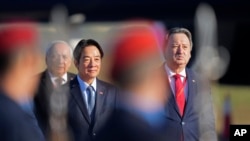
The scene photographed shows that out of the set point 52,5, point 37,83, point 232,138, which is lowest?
point 232,138

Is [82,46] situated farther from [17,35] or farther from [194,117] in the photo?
[194,117]

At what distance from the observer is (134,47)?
17.3 feet

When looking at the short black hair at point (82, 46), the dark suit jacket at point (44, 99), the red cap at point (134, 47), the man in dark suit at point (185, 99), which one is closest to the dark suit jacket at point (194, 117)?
the man in dark suit at point (185, 99)

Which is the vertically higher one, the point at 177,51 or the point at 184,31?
the point at 184,31

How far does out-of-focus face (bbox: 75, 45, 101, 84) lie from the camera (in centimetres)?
522

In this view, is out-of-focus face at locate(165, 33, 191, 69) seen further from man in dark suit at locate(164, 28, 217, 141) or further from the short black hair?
the short black hair

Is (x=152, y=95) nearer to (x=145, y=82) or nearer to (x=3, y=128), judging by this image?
(x=145, y=82)

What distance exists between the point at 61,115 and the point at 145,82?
1.53 feet

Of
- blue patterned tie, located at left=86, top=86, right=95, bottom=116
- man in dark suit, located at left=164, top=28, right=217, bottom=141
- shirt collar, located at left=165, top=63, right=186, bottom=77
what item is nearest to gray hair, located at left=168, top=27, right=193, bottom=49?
man in dark suit, located at left=164, top=28, right=217, bottom=141

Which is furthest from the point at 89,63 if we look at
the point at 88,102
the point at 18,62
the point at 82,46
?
the point at 18,62

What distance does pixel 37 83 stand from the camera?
5219 millimetres

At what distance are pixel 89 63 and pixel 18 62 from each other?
1.20 feet

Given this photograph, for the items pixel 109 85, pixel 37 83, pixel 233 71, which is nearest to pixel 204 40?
pixel 233 71

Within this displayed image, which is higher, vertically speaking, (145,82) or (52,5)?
(52,5)
